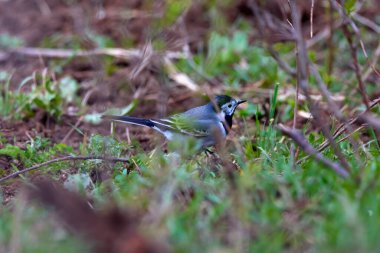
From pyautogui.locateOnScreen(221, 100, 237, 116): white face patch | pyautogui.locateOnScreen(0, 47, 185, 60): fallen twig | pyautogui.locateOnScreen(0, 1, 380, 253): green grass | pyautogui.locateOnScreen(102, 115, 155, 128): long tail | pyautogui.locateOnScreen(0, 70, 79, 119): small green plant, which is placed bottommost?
pyautogui.locateOnScreen(0, 47, 185, 60): fallen twig

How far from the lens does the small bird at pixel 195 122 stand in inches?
230

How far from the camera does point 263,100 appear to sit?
7.33 metres

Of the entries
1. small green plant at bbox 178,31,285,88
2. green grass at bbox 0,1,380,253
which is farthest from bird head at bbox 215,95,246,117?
small green plant at bbox 178,31,285,88

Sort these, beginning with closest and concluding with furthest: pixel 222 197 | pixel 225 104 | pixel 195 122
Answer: pixel 222 197 → pixel 195 122 → pixel 225 104

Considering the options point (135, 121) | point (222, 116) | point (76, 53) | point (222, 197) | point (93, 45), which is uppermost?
point (222, 197)

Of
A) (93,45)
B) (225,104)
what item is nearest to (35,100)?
(93,45)

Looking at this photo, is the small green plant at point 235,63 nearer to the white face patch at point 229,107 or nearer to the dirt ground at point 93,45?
the dirt ground at point 93,45

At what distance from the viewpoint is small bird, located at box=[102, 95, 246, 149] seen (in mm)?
5848

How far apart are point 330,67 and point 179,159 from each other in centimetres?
309

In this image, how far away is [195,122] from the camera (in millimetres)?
5973

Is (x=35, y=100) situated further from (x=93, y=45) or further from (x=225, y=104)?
(x=225, y=104)

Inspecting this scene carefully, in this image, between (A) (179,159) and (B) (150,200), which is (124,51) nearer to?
(A) (179,159)

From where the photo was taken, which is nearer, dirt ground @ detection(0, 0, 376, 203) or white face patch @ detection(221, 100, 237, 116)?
white face patch @ detection(221, 100, 237, 116)

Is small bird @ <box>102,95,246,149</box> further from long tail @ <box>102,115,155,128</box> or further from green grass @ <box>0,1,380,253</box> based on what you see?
green grass @ <box>0,1,380,253</box>
